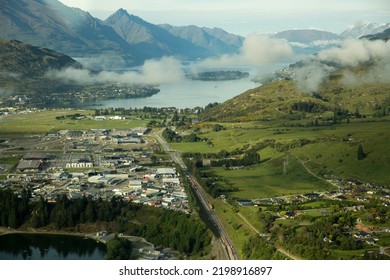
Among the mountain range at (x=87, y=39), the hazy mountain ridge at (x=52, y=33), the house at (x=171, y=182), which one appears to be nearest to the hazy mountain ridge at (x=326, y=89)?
the mountain range at (x=87, y=39)

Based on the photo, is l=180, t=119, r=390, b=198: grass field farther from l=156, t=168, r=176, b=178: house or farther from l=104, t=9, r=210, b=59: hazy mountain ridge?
l=104, t=9, r=210, b=59: hazy mountain ridge

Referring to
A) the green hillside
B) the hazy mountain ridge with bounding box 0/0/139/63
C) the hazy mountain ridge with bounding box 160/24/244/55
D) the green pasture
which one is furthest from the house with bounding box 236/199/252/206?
the hazy mountain ridge with bounding box 0/0/139/63

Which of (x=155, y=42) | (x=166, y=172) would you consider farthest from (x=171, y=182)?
(x=155, y=42)

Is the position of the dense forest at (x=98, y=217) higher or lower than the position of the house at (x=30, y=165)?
lower

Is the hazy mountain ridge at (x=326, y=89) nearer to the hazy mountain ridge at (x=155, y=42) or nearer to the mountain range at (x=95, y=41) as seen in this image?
the mountain range at (x=95, y=41)

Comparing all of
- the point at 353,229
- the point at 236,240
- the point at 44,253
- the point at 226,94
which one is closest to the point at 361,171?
the point at 353,229

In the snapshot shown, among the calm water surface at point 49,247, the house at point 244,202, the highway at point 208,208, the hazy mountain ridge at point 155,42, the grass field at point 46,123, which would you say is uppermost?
the hazy mountain ridge at point 155,42
